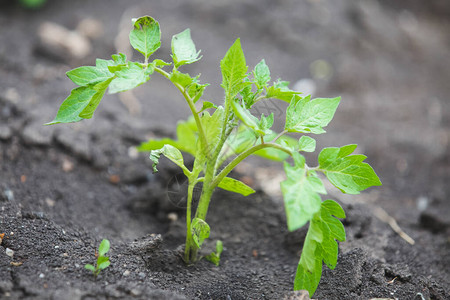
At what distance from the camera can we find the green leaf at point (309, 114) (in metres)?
1.27

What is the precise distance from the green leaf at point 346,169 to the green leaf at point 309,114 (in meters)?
0.09

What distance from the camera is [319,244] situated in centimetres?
128

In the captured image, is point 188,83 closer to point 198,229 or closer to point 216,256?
point 198,229

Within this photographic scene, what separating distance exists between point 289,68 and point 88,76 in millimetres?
2945

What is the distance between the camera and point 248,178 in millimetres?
2248

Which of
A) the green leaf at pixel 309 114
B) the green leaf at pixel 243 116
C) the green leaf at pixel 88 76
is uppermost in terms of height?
the green leaf at pixel 88 76

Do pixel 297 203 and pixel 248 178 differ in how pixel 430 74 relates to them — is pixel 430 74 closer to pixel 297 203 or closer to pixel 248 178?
pixel 248 178

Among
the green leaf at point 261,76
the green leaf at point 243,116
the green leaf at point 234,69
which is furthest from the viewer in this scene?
the green leaf at point 261,76

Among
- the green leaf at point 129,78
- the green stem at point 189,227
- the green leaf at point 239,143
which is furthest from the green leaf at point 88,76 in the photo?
the green leaf at point 239,143

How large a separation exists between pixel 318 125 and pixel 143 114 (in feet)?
6.17

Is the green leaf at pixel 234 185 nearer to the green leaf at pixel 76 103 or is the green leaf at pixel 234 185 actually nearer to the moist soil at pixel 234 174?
the moist soil at pixel 234 174

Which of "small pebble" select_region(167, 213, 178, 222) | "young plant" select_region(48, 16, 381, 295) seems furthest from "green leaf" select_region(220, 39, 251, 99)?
"small pebble" select_region(167, 213, 178, 222)

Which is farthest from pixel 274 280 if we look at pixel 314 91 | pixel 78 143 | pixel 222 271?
pixel 314 91

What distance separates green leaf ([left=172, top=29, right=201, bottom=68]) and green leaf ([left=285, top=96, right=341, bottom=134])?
1.15ft
